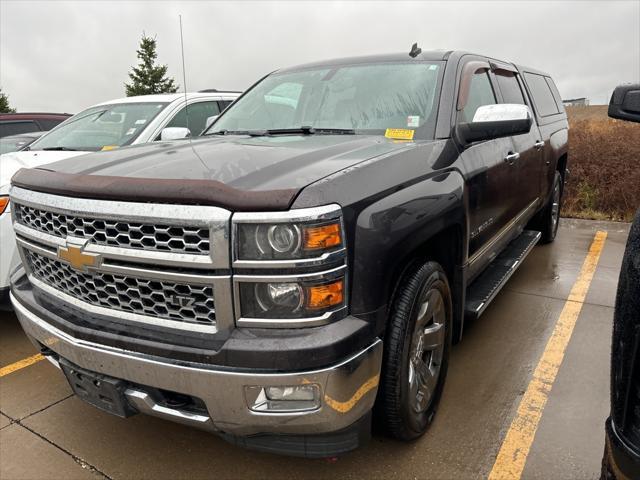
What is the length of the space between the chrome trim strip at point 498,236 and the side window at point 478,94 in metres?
0.80

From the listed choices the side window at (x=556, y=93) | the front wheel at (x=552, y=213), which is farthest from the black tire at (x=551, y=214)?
the side window at (x=556, y=93)

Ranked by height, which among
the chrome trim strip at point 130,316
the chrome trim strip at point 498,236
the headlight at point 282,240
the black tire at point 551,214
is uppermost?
the headlight at point 282,240

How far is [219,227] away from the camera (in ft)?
5.61

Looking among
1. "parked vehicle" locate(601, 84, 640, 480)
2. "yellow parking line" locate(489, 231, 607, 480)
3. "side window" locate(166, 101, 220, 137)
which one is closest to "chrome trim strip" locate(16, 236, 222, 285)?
"parked vehicle" locate(601, 84, 640, 480)

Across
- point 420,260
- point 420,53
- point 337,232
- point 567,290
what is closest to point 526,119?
point 420,53

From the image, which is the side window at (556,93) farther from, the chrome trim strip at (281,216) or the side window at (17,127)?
the side window at (17,127)

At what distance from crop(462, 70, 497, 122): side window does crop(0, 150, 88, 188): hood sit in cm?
271

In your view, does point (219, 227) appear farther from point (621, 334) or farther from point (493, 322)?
point (493, 322)

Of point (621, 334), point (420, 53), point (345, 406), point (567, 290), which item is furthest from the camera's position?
point (567, 290)

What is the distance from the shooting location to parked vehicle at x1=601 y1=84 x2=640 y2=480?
1.30 m

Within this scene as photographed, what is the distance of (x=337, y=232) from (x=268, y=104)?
6.63 ft

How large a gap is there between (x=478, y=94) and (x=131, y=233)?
249 cm

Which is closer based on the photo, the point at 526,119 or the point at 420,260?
the point at 420,260

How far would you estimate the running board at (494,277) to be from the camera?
3.03 m
